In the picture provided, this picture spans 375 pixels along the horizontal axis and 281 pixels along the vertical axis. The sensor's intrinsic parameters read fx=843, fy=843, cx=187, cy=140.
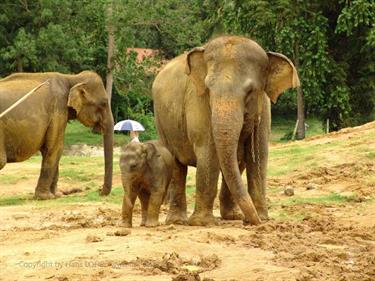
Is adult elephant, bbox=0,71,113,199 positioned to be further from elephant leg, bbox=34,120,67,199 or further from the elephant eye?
the elephant eye

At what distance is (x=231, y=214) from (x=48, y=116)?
534cm

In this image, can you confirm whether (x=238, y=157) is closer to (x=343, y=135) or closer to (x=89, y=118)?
(x=89, y=118)

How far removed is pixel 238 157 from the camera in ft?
30.7

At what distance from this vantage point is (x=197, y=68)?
30.0 feet

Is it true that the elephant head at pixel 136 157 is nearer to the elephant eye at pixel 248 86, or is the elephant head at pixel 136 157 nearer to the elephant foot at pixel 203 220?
the elephant foot at pixel 203 220

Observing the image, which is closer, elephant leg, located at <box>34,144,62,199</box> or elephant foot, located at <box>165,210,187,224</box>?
elephant foot, located at <box>165,210,187,224</box>

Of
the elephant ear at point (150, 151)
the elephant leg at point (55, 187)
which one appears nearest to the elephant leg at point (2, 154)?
the elephant leg at point (55, 187)

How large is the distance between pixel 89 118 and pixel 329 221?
606 centimetres

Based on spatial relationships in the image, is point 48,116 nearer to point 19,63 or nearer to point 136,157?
point 136,157

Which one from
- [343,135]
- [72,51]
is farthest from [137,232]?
[72,51]

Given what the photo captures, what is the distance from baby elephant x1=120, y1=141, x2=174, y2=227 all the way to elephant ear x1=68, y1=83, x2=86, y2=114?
5243 mm

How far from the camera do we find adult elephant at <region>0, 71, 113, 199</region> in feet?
45.7

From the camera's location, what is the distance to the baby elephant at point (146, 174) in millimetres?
8984

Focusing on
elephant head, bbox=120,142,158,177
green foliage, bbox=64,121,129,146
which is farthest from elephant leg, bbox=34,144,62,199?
green foliage, bbox=64,121,129,146
